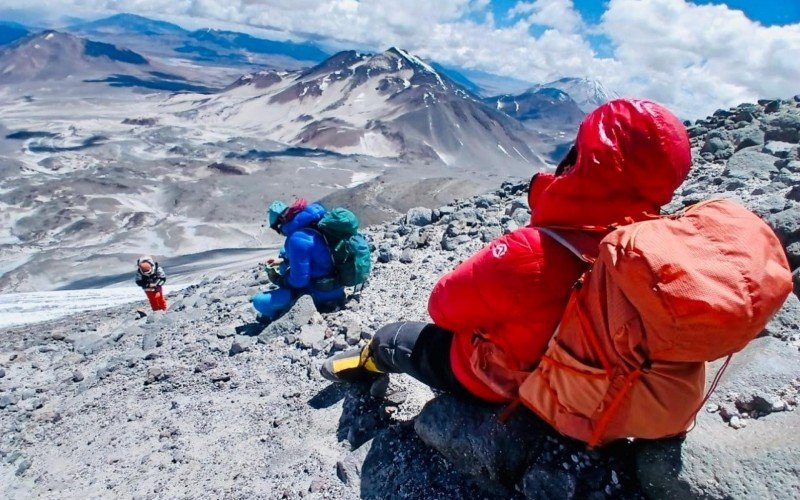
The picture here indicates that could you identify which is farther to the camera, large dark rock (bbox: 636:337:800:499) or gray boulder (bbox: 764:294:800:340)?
gray boulder (bbox: 764:294:800:340)

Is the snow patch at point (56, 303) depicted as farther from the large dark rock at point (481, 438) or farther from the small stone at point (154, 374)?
the large dark rock at point (481, 438)

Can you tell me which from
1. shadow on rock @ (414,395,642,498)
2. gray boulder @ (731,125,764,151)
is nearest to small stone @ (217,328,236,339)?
shadow on rock @ (414,395,642,498)

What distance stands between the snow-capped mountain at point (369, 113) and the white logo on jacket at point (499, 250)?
10918 centimetres

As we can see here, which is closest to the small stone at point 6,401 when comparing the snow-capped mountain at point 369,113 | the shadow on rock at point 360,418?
the shadow on rock at point 360,418

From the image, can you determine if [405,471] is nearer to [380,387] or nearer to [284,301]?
[380,387]

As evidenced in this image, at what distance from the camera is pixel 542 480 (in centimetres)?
260

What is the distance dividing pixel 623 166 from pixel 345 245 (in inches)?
164

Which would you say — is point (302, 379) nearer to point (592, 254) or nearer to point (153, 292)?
point (592, 254)

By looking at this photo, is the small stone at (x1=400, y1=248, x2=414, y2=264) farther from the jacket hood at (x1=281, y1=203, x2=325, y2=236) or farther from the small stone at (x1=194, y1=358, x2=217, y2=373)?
the small stone at (x1=194, y1=358, x2=217, y2=373)

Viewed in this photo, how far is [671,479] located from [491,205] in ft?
29.1

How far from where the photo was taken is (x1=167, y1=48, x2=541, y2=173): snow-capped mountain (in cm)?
11656

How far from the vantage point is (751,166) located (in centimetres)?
868

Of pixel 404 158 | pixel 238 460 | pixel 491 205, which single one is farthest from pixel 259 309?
pixel 404 158

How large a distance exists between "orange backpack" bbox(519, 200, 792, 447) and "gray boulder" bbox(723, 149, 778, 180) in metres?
7.89
